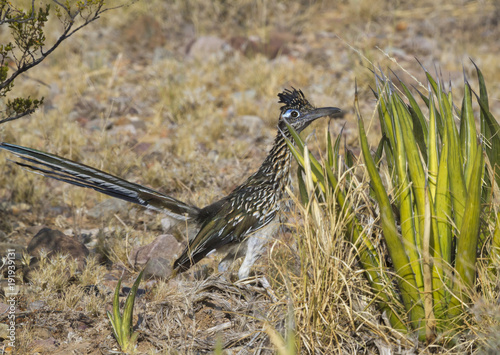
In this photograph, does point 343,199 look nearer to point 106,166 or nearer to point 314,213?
point 314,213

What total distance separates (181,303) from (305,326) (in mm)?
1001

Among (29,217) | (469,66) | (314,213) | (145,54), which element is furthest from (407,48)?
(314,213)

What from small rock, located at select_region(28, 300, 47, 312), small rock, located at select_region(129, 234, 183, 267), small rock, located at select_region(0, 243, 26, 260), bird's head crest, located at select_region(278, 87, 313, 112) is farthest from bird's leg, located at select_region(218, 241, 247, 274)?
small rock, located at select_region(0, 243, 26, 260)

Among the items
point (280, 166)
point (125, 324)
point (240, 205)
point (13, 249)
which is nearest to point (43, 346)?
point (125, 324)

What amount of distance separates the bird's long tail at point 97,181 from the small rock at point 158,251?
0.39 meters

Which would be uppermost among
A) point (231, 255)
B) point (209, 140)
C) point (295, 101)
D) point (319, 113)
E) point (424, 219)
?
point (295, 101)

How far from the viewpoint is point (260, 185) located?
447cm

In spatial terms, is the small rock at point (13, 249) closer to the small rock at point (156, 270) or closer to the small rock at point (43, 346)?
the small rock at point (156, 270)

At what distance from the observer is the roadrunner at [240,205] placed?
418cm

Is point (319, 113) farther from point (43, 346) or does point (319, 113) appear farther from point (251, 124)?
Answer: point (251, 124)

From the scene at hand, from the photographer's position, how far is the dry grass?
3010mm

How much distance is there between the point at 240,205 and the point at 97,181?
1107mm

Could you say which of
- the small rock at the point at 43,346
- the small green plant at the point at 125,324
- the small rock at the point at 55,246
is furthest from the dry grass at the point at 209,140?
the small rock at the point at 55,246

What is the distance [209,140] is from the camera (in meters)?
7.05
